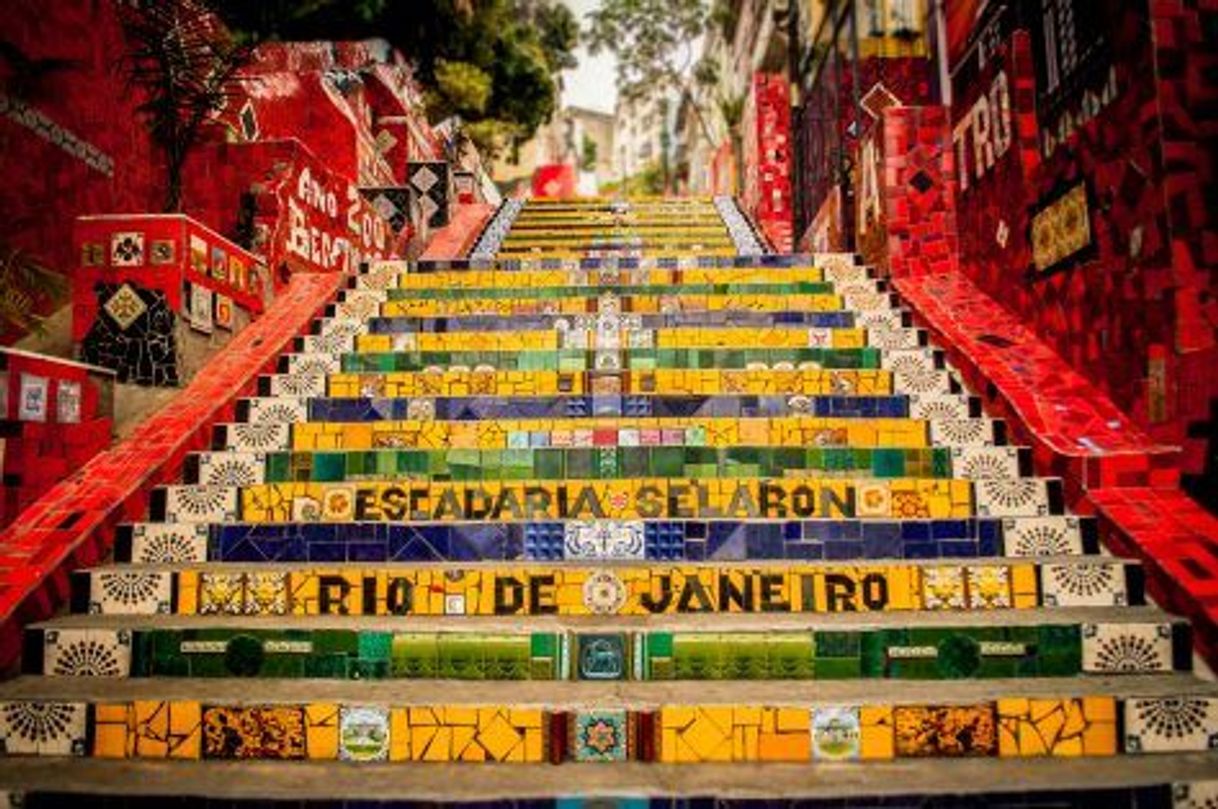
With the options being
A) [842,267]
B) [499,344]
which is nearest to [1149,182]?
[842,267]

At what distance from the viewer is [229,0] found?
11570mm

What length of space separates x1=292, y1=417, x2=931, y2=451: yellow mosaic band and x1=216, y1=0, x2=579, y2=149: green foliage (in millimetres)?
9589

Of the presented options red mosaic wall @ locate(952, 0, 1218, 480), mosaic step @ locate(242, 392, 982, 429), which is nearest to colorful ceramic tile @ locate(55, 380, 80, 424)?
mosaic step @ locate(242, 392, 982, 429)

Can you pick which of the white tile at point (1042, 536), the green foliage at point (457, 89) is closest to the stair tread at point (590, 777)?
the white tile at point (1042, 536)

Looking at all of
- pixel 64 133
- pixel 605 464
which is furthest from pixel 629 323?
pixel 64 133

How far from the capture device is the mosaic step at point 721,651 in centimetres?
242

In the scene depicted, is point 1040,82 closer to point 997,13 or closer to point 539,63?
point 997,13

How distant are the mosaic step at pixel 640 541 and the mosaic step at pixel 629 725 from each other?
639 millimetres

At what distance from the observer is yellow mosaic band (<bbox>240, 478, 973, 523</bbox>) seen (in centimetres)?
303

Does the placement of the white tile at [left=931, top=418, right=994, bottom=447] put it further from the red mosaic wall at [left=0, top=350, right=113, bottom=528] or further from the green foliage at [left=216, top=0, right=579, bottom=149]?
the green foliage at [left=216, top=0, right=579, bottom=149]

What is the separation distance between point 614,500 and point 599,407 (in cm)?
75

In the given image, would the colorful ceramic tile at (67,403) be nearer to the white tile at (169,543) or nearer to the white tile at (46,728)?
the white tile at (169,543)

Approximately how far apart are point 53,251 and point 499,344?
3268 mm

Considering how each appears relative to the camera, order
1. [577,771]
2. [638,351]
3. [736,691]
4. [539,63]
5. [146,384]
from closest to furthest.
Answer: [577,771]
[736,691]
[146,384]
[638,351]
[539,63]
